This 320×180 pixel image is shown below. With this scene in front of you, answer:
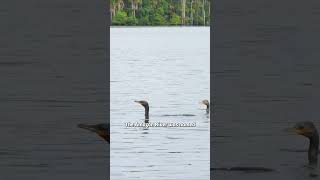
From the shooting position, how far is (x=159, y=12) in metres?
60.1

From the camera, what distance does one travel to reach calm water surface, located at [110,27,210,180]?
1113cm
